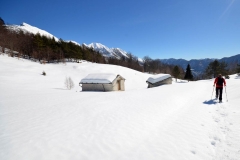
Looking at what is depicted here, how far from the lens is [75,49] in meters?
64.0

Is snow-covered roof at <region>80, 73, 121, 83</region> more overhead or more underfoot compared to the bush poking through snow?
more overhead

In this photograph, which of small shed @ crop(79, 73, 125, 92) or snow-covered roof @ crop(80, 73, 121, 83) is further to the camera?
snow-covered roof @ crop(80, 73, 121, 83)

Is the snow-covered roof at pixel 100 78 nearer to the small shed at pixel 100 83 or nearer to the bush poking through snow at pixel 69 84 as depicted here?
the small shed at pixel 100 83

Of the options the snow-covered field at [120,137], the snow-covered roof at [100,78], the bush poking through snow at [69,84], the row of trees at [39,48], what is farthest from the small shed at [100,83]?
the row of trees at [39,48]

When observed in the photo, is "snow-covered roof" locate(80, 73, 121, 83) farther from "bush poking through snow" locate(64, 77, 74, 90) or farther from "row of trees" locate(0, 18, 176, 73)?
"row of trees" locate(0, 18, 176, 73)

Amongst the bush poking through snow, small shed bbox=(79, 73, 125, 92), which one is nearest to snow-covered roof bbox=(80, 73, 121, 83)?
small shed bbox=(79, 73, 125, 92)

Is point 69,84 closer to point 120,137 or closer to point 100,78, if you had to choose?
point 100,78

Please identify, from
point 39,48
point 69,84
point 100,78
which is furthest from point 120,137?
point 39,48

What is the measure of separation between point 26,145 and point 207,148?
6228 millimetres

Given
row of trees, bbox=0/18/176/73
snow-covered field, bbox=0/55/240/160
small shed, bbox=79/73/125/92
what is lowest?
snow-covered field, bbox=0/55/240/160

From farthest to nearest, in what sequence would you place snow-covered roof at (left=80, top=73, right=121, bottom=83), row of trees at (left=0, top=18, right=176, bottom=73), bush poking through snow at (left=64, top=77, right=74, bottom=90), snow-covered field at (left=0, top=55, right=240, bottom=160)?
row of trees at (left=0, top=18, right=176, bottom=73) → bush poking through snow at (left=64, top=77, right=74, bottom=90) → snow-covered roof at (left=80, top=73, right=121, bottom=83) → snow-covered field at (left=0, top=55, right=240, bottom=160)

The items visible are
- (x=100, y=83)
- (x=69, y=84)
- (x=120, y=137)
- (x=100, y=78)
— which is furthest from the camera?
(x=69, y=84)

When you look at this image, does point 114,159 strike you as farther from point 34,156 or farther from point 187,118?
point 187,118

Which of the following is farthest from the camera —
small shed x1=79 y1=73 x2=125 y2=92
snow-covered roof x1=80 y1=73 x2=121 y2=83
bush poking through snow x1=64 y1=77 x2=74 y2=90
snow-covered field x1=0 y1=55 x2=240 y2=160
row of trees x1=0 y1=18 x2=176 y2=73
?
row of trees x1=0 y1=18 x2=176 y2=73
